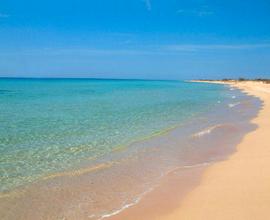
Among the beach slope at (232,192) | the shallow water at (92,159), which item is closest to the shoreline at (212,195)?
the beach slope at (232,192)

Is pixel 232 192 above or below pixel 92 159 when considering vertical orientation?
above

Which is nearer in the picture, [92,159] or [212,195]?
[212,195]

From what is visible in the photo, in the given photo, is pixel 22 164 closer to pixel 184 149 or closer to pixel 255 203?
pixel 184 149

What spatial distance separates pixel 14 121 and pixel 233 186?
38.3 feet

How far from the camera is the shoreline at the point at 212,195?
17.4 ft

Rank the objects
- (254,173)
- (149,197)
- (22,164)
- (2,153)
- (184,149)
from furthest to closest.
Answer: (184,149), (2,153), (22,164), (254,173), (149,197)

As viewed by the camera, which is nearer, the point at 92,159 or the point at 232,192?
the point at 232,192

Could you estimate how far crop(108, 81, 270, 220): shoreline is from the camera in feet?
17.4

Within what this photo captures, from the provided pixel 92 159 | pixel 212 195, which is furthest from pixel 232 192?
pixel 92 159

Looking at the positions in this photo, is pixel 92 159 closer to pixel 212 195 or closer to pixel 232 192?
pixel 212 195

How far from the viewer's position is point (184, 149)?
10477 mm

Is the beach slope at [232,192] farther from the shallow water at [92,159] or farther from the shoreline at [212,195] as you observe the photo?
the shallow water at [92,159]

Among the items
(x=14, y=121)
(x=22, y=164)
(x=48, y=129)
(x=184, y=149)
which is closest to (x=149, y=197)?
(x=22, y=164)

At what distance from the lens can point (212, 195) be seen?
612 cm
